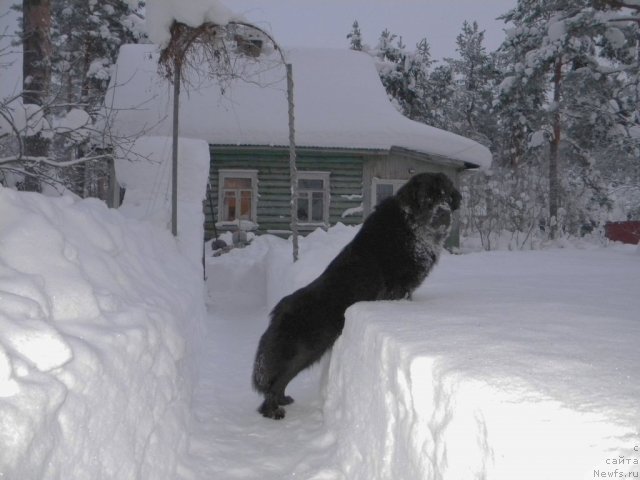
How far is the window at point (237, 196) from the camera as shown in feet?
54.4

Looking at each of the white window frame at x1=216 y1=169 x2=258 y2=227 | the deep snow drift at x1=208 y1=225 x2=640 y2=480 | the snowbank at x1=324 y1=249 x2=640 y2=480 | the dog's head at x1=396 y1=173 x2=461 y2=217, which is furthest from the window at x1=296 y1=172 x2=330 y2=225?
the snowbank at x1=324 y1=249 x2=640 y2=480

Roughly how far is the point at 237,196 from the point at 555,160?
45.4ft

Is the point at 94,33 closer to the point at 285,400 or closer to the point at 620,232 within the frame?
the point at 285,400

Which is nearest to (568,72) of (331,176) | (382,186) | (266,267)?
(382,186)

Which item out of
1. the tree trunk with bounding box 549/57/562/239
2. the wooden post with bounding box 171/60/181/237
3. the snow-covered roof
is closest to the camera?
the wooden post with bounding box 171/60/181/237

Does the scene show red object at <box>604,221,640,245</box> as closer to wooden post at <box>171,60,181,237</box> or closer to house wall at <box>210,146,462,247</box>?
house wall at <box>210,146,462,247</box>

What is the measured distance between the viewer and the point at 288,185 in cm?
1680

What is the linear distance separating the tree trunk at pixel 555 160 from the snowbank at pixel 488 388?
13.6 meters

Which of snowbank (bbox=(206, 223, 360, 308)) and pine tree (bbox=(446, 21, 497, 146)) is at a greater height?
pine tree (bbox=(446, 21, 497, 146))

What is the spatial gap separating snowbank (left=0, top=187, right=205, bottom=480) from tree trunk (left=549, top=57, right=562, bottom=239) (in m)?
15.6

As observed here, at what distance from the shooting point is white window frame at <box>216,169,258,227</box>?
1647 centimetres

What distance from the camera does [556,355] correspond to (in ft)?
7.94

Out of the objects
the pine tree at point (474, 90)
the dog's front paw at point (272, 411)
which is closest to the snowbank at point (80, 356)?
the dog's front paw at point (272, 411)

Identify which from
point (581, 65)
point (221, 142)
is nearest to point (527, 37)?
point (581, 65)
